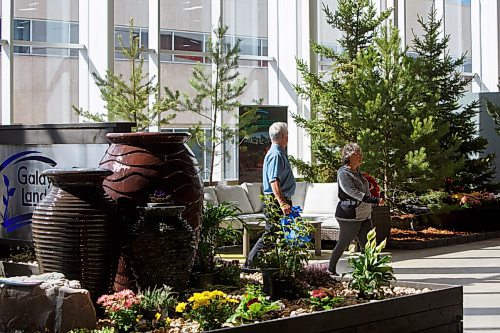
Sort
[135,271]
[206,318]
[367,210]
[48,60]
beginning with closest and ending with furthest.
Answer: [206,318] < [135,271] < [367,210] < [48,60]

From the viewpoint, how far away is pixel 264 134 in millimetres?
15422

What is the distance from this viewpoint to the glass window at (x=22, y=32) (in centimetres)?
1309

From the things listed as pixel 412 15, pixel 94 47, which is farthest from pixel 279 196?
pixel 412 15

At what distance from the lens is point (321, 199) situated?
13.5m

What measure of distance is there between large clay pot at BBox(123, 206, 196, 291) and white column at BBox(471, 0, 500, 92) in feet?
56.1

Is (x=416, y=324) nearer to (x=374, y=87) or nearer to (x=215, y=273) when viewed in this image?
(x=215, y=273)

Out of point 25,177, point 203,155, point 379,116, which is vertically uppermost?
point 379,116

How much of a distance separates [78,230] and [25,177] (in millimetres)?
2672

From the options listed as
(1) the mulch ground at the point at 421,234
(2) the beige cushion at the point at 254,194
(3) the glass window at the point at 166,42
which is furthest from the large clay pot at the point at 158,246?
(3) the glass window at the point at 166,42

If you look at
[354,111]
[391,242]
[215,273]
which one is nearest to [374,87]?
[354,111]

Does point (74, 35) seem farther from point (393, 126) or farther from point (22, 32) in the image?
point (393, 126)

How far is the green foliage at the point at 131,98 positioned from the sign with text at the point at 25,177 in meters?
4.32

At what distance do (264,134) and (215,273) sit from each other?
28.0ft

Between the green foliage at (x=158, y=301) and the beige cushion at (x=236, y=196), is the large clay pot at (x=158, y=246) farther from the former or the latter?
the beige cushion at (x=236, y=196)
